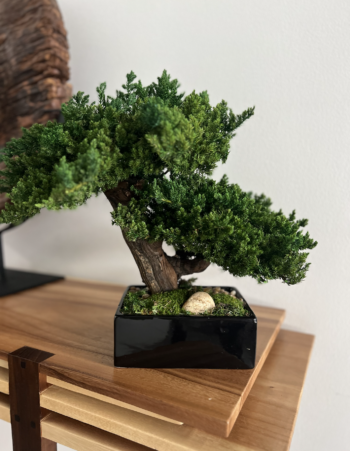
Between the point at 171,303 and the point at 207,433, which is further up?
the point at 171,303

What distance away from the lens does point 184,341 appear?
0.58 m

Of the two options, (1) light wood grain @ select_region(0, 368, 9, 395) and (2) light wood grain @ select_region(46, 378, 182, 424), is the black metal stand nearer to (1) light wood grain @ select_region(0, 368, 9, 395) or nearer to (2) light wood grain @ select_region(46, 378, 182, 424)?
(1) light wood grain @ select_region(0, 368, 9, 395)

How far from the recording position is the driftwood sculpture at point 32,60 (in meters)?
1.00

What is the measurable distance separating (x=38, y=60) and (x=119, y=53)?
0.26 meters

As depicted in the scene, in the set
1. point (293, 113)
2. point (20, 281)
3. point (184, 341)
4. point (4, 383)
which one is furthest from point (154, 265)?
point (20, 281)

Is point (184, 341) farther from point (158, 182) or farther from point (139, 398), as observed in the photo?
point (158, 182)

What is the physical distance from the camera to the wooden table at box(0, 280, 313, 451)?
0.49 metres

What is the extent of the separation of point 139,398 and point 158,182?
1.15ft

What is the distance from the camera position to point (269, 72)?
92 cm

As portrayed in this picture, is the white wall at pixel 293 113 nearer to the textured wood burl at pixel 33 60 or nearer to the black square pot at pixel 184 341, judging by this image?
the textured wood burl at pixel 33 60

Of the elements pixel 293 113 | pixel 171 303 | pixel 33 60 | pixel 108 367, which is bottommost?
pixel 108 367

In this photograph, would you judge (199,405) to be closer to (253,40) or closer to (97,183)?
(97,183)

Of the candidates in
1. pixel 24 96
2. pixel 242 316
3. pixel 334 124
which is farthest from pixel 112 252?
pixel 334 124

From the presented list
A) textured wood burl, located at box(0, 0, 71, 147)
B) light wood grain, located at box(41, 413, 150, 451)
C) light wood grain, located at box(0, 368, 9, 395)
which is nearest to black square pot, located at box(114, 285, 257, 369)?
light wood grain, located at box(41, 413, 150, 451)
